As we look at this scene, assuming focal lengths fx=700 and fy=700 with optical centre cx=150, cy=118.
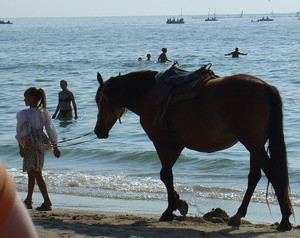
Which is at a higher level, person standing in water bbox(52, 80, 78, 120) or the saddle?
the saddle

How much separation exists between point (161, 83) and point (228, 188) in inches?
138

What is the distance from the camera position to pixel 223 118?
662 centimetres

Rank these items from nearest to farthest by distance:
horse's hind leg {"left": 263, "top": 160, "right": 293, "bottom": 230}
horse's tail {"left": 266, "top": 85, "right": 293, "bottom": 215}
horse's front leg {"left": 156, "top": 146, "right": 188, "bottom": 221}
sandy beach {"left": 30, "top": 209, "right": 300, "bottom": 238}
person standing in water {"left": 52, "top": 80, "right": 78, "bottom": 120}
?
1. sandy beach {"left": 30, "top": 209, "right": 300, "bottom": 238}
2. horse's tail {"left": 266, "top": 85, "right": 293, "bottom": 215}
3. horse's hind leg {"left": 263, "top": 160, "right": 293, "bottom": 230}
4. horse's front leg {"left": 156, "top": 146, "right": 188, "bottom": 221}
5. person standing in water {"left": 52, "top": 80, "right": 78, "bottom": 120}

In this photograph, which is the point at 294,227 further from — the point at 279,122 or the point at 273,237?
the point at 279,122

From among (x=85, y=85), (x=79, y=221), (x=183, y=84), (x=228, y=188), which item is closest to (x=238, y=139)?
(x=183, y=84)

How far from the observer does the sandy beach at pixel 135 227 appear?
6.29 meters

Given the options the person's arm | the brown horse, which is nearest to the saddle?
the brown horse

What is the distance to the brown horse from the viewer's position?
6438 millimetres

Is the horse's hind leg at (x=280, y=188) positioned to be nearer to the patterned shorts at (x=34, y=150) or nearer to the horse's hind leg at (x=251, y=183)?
the horse's hind leg at (x=251, y=183)

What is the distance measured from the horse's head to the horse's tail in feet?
6.21

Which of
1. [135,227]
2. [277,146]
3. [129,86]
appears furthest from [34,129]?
[277,146]

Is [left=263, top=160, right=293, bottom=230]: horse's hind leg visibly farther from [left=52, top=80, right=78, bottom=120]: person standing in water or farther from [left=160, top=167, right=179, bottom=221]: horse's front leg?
[left=52, top=80, right=78, bottom=120]: person standing in water

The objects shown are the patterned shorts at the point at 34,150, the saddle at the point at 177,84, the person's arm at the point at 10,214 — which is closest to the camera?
the person's arm at the point at 10,214

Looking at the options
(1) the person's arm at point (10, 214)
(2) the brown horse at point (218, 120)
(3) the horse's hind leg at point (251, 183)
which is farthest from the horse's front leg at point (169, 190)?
(1) the person's arm at point (10, 214)
